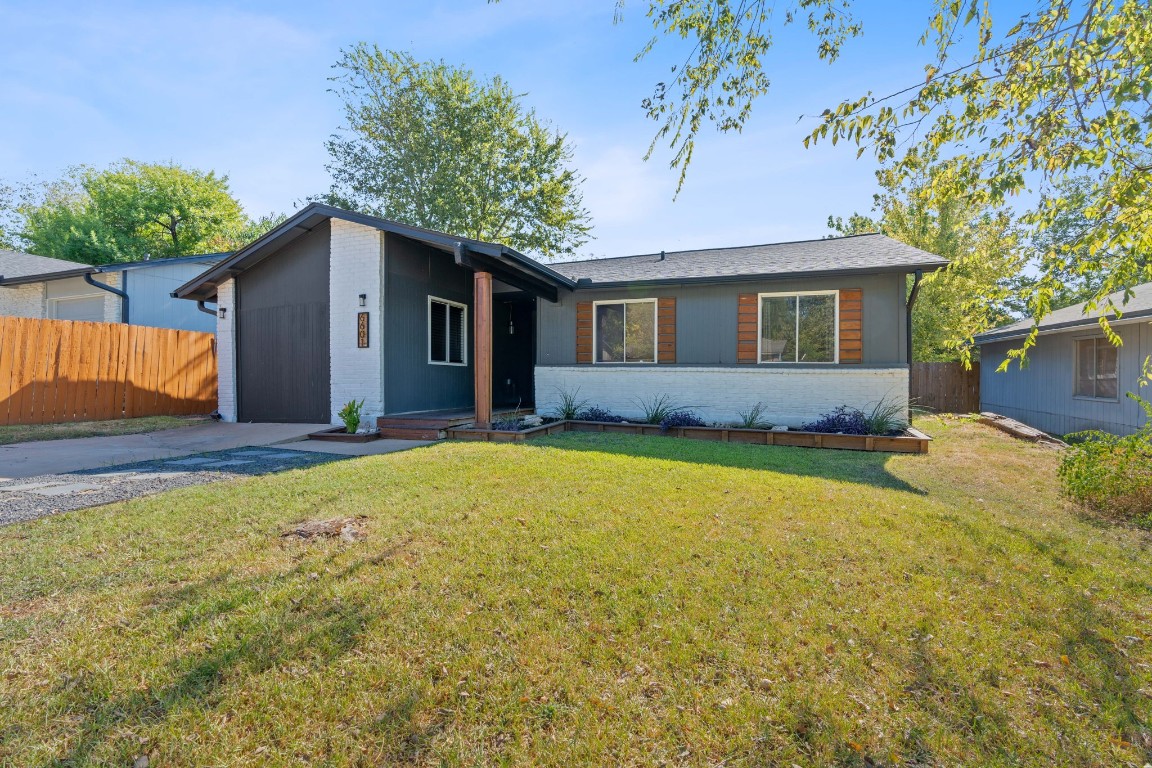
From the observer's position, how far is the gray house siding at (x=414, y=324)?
863 cm

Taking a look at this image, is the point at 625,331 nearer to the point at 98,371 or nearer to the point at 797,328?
the point at 797,328

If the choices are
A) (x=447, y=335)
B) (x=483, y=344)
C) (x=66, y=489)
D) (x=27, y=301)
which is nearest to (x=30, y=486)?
(x=66, y=489)

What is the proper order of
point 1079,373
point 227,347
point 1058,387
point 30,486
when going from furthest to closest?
point 1058,387 < point 1079,373 < point 227,347 < point 30,486

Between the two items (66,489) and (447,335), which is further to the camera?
(447,335)

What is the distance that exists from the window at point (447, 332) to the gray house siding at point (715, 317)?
1607mm

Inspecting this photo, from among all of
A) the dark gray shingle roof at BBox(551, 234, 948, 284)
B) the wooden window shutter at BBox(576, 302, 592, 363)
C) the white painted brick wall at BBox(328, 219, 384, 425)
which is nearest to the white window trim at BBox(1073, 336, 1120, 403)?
the dark gray shingle roof at BBox(551, 234, 948, 284)

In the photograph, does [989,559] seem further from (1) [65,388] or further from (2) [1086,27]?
(1) [65,388]

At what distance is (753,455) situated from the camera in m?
6.59

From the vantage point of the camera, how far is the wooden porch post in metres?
8.01

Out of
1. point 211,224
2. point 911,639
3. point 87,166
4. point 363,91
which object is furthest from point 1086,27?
point 87,166

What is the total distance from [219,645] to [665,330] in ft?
27.4

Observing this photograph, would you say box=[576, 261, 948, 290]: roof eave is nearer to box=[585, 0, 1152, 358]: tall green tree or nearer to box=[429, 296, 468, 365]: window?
box=[429, 296, 468, 365]: window

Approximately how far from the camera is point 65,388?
911 cm

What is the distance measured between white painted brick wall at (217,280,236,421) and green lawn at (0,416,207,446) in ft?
1.91
